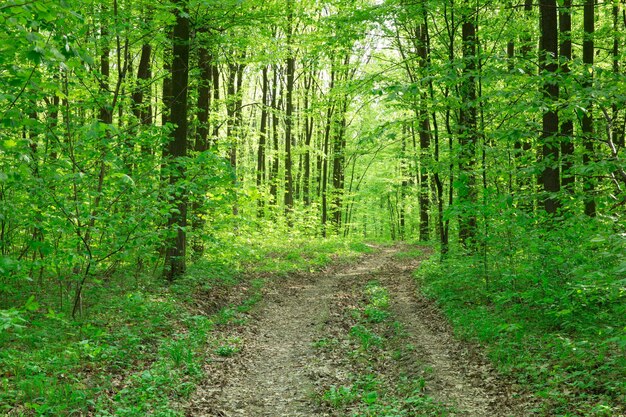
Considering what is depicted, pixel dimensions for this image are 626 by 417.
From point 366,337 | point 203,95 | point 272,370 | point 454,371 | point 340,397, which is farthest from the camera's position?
point 203,95

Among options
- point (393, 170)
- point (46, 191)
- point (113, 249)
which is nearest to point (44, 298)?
point (113, 249)

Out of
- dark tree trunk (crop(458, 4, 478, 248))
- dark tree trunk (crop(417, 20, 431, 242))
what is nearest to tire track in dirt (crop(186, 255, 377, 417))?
dark tree trunk (crop(458, 4, 478, 248))

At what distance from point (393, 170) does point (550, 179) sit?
105ft

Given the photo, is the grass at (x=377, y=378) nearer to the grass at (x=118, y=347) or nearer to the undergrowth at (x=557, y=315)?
the undergrowth at (x=557, y=315)

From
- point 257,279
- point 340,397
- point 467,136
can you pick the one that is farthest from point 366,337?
point 257,279

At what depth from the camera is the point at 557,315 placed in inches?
273

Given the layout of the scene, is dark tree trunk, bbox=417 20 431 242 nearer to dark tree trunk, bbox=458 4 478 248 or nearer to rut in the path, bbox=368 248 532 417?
dark tree trunk, bbox=458 4 478 248

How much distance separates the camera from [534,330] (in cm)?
794

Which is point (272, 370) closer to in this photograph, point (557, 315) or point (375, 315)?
point (375, 315)

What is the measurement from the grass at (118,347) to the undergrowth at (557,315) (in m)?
5.23

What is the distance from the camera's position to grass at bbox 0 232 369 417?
224 inches

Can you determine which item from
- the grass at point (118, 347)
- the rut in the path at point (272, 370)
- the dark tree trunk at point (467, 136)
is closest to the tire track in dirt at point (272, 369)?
the rut in the path at point (272, 370)

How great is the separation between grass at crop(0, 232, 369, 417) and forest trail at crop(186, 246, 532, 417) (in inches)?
17.5

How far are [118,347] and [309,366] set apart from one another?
3.50 m
